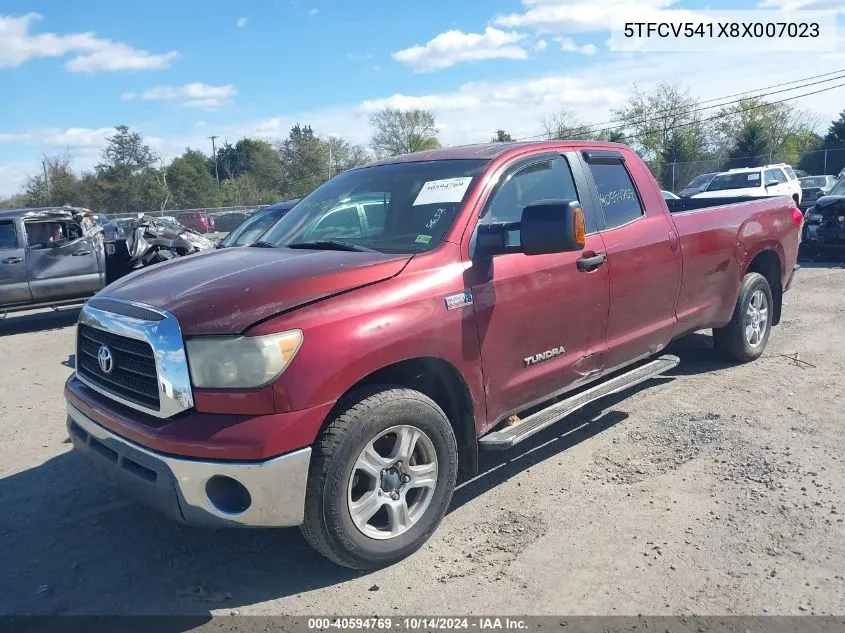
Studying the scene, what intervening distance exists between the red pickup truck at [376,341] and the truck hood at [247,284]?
0.04 feet

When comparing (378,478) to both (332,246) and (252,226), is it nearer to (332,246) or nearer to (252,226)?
(332,246)

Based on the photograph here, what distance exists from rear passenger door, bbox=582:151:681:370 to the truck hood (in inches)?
69.1

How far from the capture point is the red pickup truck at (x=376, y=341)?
282 centimetres

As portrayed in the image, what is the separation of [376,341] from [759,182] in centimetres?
2068

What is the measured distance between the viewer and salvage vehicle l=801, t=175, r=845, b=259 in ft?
42.1

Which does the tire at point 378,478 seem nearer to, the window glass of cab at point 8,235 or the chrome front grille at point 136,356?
the chrome front grille at point 136,356

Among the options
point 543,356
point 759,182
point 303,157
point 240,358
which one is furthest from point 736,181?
point 303,157

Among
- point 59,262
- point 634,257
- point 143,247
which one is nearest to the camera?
point 634,257

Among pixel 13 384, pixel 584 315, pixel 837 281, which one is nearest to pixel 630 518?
pixel 584 315

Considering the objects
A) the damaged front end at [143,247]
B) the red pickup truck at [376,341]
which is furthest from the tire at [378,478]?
the damaged front end at [143,247]

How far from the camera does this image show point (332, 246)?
12.4 feet

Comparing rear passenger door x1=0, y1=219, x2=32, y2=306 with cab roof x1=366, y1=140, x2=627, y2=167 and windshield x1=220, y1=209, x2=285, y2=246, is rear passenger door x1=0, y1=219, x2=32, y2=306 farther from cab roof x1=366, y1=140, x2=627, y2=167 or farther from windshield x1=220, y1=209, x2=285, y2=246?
cab roof x1=366, y1=140, x2=627, y2=167

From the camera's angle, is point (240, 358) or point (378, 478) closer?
point (240, 358)

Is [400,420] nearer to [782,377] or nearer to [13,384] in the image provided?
[782,377]
